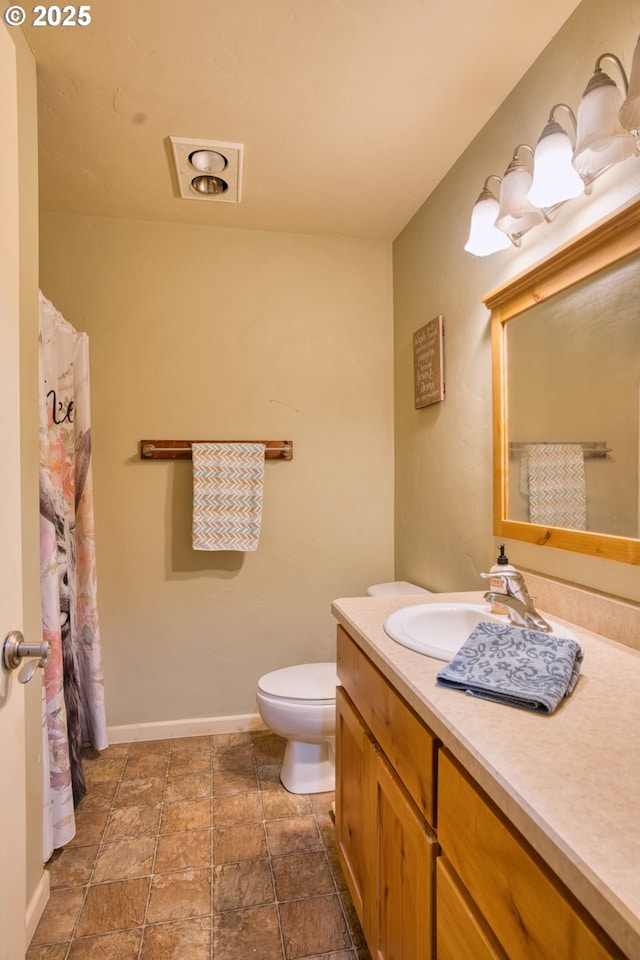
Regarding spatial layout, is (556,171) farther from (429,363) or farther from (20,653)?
(20,653)

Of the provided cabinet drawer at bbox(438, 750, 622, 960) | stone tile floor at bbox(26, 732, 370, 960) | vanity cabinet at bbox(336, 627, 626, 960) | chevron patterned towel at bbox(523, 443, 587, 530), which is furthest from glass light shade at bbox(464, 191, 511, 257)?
stone tile floor at bbox(26, 732, 370, 960)

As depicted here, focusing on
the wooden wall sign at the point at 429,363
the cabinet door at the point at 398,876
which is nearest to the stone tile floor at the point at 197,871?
the cabinet door at the point at 398,876

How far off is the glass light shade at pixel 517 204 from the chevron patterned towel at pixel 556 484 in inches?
23.2

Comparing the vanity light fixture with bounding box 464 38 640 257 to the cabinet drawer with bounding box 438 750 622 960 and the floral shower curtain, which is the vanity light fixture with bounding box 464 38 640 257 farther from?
the floral shower curtain

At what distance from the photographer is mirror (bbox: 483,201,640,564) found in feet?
3.47

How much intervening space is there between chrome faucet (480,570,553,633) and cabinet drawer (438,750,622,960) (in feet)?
1.44

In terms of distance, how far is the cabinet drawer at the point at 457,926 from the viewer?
651 millimetres

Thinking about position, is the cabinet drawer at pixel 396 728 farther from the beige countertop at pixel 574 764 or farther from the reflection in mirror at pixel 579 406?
the reflection in mirror at pixel 579 406

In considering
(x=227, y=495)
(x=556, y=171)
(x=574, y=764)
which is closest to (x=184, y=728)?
(x=227, y=495)

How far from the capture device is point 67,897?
1419 mm

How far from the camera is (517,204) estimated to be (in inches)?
49.2

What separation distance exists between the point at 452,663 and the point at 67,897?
141 centimetres

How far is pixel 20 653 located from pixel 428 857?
2.41ft

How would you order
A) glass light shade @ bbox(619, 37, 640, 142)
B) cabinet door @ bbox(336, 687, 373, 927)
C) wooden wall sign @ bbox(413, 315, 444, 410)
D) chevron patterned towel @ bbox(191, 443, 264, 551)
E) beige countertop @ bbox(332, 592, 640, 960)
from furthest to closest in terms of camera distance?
chevron patterned towel @ bbox(191, 443, 264, 551), wooden wall sign @ bbox(413, 315, 444, 410), cabinet door @ bbox(336, 687, 373, 927), glass light shade @ bbox(619, 37, 640, 142), beige countertop @ bbox(332, 592, 640, 960)
